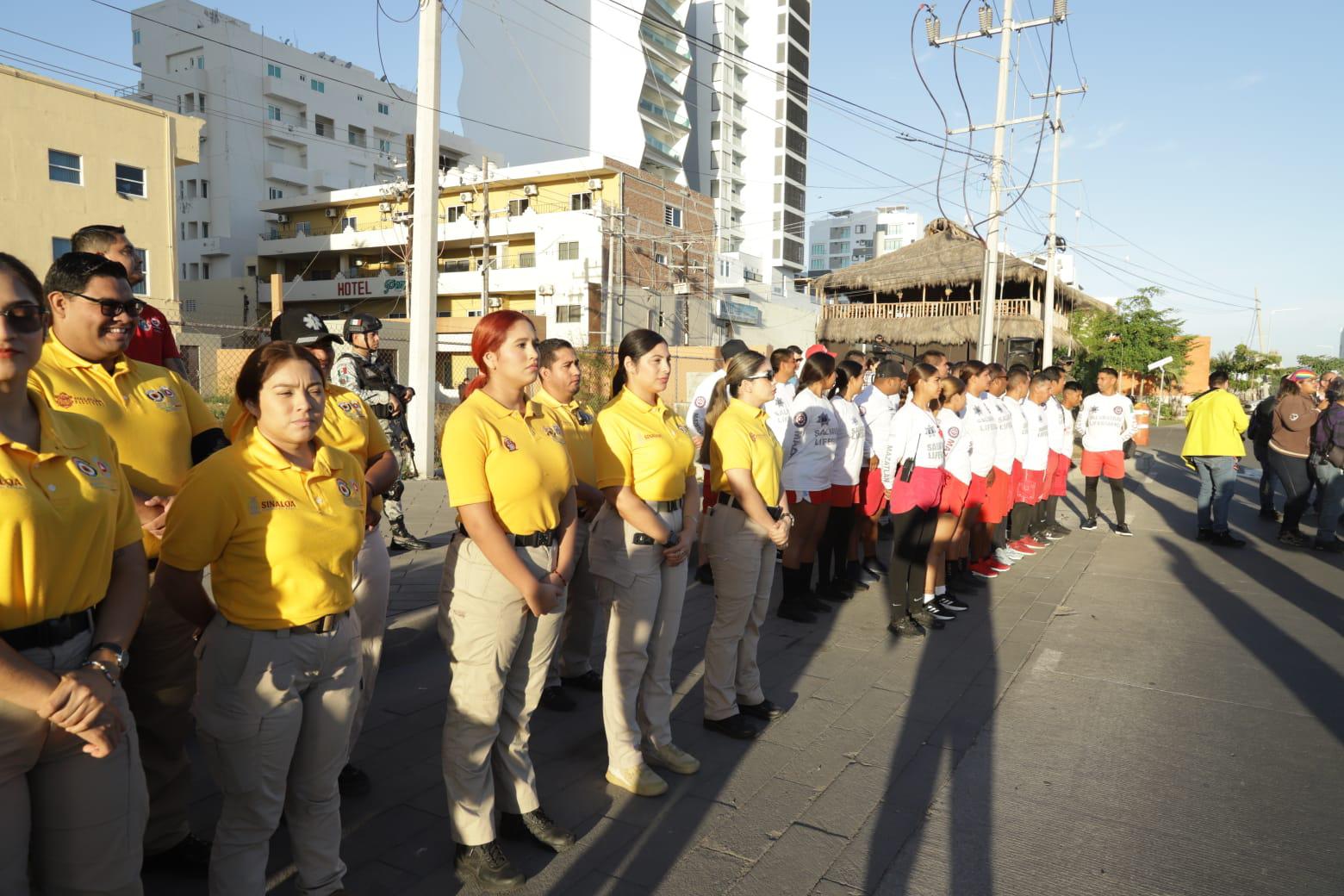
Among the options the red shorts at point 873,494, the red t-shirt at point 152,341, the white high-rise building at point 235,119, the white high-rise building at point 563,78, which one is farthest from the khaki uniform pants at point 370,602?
the white high-rise building at point 235,119

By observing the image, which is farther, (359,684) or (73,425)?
(359,684)

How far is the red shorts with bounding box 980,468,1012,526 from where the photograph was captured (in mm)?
7332

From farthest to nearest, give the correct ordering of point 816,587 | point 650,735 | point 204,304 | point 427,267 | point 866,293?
point 204,304, point 866,293, point 427,267, point 816,587, point 650,735

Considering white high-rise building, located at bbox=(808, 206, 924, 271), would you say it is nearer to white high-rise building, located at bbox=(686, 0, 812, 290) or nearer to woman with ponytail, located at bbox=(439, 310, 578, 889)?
white high-rise building, located at bbox=(686, 0, 812, 290)

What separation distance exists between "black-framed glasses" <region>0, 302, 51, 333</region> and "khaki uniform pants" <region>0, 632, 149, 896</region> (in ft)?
2.37

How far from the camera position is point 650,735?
3674 millimetres

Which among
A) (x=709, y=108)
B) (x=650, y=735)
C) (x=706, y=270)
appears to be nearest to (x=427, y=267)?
(x=650, y=735)

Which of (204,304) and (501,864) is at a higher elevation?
(204,304)

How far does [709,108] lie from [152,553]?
63082 millimetres

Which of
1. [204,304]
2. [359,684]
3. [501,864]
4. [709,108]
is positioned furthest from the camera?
[709,108]

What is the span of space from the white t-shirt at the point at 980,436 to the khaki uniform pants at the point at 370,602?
184 inches

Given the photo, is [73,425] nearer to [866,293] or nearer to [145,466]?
[145,466]

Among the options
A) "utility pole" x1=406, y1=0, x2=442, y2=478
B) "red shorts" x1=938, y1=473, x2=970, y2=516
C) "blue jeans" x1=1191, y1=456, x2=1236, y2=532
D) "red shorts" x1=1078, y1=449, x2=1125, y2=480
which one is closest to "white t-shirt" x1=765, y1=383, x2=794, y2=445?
"red shorts" x1=938, y1=473, x2=970, y2=516

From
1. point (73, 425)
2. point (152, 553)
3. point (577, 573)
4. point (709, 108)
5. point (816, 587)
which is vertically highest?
point (709, 108)
